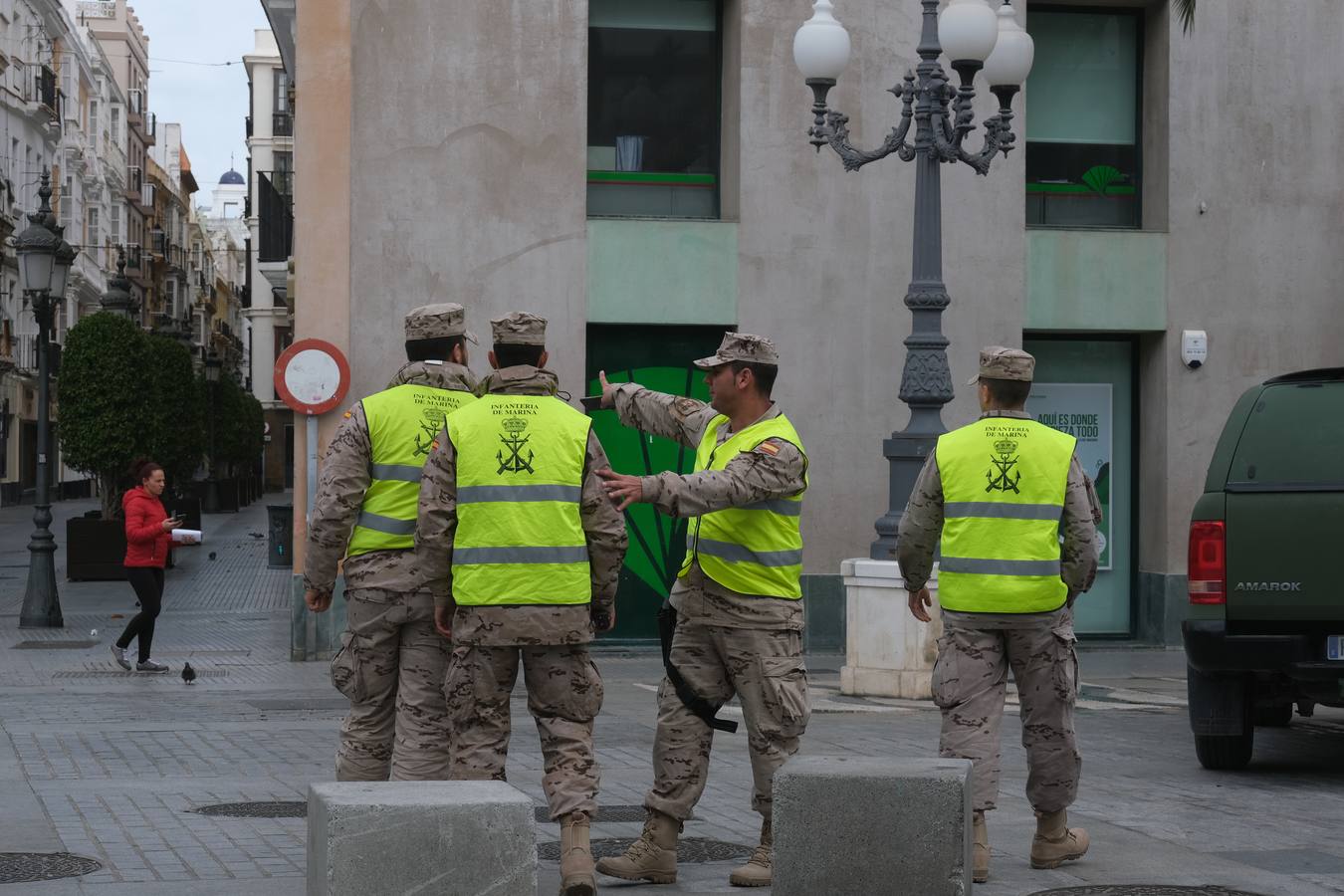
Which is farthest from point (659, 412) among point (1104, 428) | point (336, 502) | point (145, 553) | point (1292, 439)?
point (1104, 428)

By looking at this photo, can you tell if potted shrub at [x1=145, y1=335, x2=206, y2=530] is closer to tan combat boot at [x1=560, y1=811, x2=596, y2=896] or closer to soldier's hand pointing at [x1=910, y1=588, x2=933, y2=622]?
soldier's hand pointing at [x1=910, y1=588, x2=933, y2=622]

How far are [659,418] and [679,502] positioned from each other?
0.78 meters

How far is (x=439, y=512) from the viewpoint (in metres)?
6.86

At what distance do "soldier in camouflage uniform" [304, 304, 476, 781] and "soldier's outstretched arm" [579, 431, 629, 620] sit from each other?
2.04 feet

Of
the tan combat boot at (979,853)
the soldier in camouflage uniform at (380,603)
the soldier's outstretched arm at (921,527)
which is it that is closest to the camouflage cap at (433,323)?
the soldier in camouflage uniform at (380,603)

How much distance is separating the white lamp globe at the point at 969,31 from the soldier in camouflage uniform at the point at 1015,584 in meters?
6.65

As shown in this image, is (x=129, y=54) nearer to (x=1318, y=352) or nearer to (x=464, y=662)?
(x=1318, y=352)

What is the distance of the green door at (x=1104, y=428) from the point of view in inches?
719

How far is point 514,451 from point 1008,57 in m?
8.77

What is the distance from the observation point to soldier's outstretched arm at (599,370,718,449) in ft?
24.6

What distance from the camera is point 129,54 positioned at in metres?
102

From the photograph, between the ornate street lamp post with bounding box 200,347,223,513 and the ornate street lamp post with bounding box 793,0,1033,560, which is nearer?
the ornate street lamp post with bounding box 793,0,1033,560

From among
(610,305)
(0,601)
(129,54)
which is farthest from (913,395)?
(129,54)

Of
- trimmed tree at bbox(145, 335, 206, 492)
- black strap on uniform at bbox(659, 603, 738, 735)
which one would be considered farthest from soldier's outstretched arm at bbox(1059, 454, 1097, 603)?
trimmed tree at bbox(145, 335, 206, 492)
